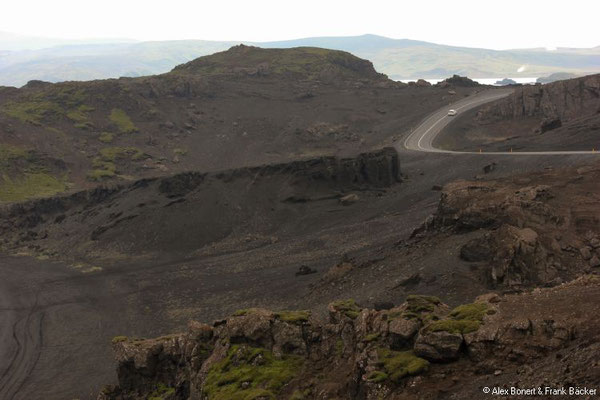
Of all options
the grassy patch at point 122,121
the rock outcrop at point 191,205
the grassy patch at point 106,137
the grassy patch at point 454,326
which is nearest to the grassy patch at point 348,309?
the grassy patch at point 454,326

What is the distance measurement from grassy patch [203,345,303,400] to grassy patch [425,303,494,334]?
7212 mm

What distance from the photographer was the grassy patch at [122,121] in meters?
129

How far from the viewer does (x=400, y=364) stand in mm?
18453

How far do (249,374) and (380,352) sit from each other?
6.87 m

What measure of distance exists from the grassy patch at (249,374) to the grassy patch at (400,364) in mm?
5265

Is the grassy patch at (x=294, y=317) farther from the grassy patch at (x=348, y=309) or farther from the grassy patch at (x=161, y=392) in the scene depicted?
the grassy patch at (x=161, y=392)

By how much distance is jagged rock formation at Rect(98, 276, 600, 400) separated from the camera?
16562mm

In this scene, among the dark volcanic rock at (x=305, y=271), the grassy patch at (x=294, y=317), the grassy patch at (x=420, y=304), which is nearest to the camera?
the grassy patch at (x=420, y=304)

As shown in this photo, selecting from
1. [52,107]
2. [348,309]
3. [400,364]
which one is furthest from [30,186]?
[400,364]

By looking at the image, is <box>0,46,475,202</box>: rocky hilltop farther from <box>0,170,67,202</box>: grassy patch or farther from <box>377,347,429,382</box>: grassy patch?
<box>377,347,429,382</box>: grassy patch

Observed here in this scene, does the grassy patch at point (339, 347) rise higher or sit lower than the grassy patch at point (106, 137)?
lower

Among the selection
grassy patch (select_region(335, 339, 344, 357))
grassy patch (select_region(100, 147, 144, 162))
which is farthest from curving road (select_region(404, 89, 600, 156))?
grassy patch (select_region(335, 339, 344, 357))

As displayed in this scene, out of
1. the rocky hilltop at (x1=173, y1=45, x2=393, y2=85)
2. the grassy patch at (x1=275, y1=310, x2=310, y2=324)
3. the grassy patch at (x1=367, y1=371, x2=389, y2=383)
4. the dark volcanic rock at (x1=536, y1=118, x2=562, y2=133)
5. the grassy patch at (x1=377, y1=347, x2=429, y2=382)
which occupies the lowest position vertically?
the grassy patch at (x1=275, y1=310, x2=310, y2=324)

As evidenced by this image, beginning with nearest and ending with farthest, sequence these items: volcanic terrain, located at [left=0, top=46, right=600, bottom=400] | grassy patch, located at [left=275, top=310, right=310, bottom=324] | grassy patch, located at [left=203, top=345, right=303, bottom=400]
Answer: volcanic terrain, located at [left=0, top=46, right=600, bottom=400], grassy patch, located at [left=203, top=345, right=303, bottom=400], grassy patch, located at [left=275, top=310, right=310, bottom=324]
